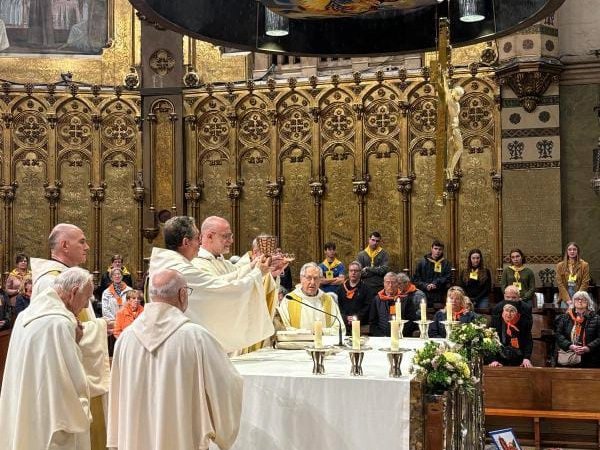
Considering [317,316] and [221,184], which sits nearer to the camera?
[317,316]

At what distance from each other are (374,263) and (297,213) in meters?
2.52

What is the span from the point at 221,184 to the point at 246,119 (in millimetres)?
1220

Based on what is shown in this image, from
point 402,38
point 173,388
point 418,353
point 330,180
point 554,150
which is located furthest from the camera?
point 330,180

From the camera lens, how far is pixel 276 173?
1678cm

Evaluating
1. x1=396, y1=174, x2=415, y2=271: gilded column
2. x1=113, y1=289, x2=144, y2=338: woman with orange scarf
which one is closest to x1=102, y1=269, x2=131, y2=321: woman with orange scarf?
x1=113, y1=289, x2=144, y2=338: woman with orange scarf

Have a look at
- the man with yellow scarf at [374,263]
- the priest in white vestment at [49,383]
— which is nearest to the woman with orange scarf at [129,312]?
the man with yellow scarf at [374,263]

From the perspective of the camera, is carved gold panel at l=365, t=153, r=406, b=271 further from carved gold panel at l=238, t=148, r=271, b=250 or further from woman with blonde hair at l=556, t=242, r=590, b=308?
woman with blonde hair at l=556, t=242, r=590, b=308

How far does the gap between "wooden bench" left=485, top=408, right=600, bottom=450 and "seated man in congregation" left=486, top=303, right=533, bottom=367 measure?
1202mm

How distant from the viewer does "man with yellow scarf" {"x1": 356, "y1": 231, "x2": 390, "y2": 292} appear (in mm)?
14312

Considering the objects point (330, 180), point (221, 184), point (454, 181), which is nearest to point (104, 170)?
point (221, 184)

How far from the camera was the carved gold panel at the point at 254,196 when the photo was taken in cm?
1697

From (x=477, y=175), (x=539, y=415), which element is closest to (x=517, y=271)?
(x=477, y=175)

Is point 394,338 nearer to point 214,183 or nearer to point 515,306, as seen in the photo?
point 515,306

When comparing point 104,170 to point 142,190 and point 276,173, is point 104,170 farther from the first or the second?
point 276,173
